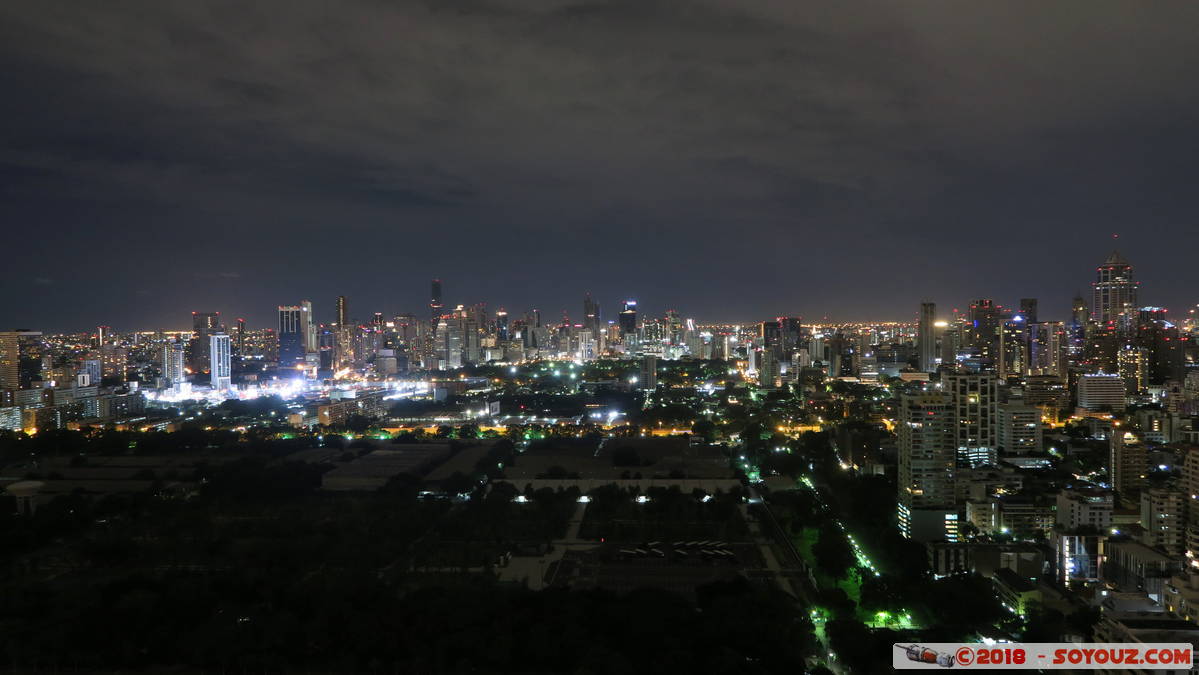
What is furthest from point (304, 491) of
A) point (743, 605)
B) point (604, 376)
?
point (604, 376)

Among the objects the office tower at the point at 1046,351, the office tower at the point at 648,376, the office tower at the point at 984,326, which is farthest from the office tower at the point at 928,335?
the office tower at the point at 648,376

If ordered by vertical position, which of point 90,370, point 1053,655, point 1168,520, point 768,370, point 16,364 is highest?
point 16,364

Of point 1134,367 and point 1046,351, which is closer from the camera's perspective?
point 1134,367

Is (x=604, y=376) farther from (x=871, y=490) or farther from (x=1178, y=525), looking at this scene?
(x=1178, y=525)

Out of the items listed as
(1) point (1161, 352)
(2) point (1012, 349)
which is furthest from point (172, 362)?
(1) point (1161, 352)

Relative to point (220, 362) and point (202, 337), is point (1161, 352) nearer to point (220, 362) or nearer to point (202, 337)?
point (220, 362)

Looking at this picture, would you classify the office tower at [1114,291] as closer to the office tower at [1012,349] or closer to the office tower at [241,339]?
the office tower at [1012,349]

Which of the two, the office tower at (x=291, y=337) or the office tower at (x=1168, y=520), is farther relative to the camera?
the office tower at (x=291, y=337)
